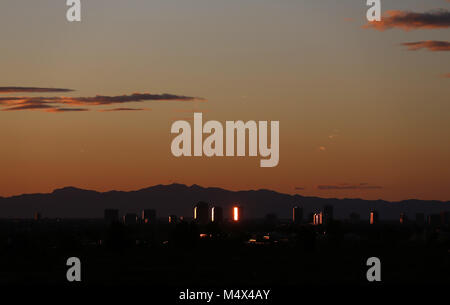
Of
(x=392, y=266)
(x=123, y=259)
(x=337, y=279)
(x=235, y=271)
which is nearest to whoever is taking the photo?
(x=337, y=279)

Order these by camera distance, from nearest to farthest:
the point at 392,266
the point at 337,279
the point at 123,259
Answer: the point at 337,279 → the point at 392,266 → the point at 123,259

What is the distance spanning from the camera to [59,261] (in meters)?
182
